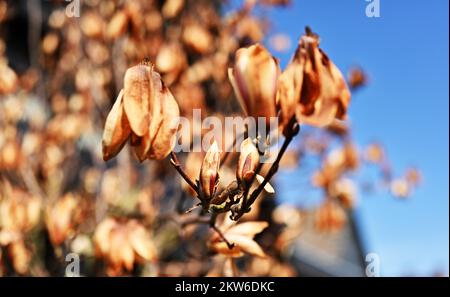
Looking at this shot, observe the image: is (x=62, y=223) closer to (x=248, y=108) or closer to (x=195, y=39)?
(x=248, y=108)

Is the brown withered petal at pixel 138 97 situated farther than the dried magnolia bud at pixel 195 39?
No

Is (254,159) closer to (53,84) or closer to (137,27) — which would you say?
(137,27)

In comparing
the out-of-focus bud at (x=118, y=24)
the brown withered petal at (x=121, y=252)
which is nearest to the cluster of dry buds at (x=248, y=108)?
the brown withered petal at (x=121, y=252)

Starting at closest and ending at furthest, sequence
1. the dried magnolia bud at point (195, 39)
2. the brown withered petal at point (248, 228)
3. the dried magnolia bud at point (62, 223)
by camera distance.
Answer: the brown withered petal at point (248, 228) < the dried magnolia bud at point (62, 223) < the dried magnolia bud at point (195, 39)

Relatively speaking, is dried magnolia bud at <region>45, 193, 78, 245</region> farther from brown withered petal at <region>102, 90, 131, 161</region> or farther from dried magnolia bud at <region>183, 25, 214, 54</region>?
dried magnolia bud at <region>183, 25, 214, 54</region>

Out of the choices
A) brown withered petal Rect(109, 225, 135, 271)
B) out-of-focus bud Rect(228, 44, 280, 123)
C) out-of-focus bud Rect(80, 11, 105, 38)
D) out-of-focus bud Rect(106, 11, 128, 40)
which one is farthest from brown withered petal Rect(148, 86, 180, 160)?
out-of-focus bud Rect(80, 11, 105, 38)

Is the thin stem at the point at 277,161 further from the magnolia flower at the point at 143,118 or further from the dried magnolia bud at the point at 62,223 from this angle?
the dried magnolia bud at the point at 62,223

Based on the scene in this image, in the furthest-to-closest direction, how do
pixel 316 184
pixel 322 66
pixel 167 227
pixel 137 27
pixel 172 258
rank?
pixel 172 258
pixel 316 184
pixel 167 227
pixel 137 27
pixel 322 66

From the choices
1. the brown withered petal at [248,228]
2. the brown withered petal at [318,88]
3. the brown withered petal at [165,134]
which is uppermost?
the brown withered petal at [318,88]
